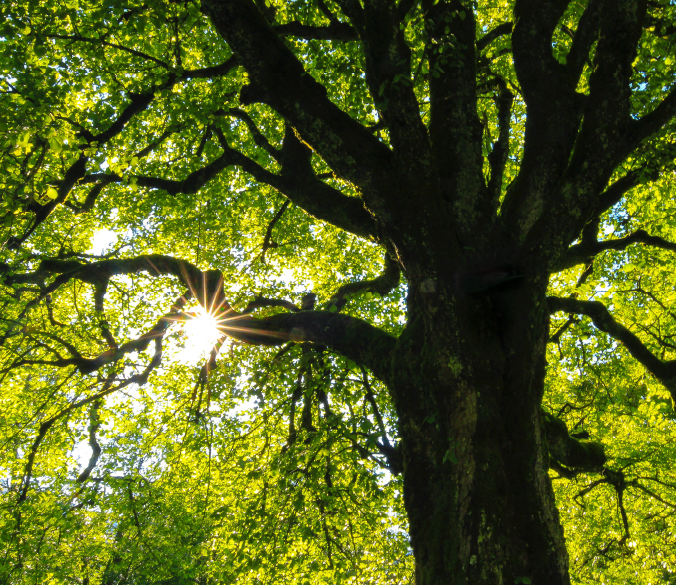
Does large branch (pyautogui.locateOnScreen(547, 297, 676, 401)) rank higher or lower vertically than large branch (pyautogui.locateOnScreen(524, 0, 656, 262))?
lower

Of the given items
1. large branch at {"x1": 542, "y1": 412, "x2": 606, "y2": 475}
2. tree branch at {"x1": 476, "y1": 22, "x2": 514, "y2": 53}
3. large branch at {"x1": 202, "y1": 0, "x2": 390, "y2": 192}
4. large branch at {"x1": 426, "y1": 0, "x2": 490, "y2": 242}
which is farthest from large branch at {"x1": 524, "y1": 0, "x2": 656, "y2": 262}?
large branch at {"x1": 542, "y1": 412, "x2": 606, "y2": 475}

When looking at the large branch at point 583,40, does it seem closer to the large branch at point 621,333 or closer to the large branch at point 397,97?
the large branch at point 397,97

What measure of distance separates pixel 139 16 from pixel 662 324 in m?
12.3

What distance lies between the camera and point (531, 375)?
153 inches

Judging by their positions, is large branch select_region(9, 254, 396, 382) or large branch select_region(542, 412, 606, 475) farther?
large branch select_region(542, 412, 606, 475)

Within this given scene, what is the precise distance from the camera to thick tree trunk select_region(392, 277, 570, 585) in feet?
10.0

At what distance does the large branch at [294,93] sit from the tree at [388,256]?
24 millimetres

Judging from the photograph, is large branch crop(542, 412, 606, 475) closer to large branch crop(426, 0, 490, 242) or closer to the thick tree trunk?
the thick tree trunk

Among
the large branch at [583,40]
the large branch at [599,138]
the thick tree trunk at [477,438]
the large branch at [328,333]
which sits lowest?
the thick tree trunk at [477,438]

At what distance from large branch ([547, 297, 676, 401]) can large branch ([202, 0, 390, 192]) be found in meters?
2.94

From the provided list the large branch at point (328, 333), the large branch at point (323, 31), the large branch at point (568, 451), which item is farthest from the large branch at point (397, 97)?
the large branch at point (568, 451)

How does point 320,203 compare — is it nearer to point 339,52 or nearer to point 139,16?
point 139,16

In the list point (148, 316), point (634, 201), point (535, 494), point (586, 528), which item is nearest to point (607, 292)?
point (634, 201)

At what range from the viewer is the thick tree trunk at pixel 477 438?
3.06 meters
